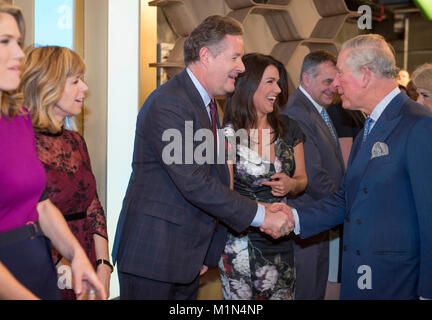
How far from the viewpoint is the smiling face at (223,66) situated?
2.33 m

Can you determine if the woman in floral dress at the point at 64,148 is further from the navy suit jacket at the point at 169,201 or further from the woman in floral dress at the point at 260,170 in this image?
the woman in floral dress at the point at 260,170

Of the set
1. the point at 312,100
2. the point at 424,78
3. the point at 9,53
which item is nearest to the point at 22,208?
the point at 9,53

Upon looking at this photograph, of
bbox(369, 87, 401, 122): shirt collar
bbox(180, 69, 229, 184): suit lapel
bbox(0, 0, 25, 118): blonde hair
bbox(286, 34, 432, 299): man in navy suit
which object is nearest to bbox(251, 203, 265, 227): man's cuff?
bbox(180, 69, 229, 184): suit lapel

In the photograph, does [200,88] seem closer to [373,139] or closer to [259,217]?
[259,217]

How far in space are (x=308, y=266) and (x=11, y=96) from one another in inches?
89.4

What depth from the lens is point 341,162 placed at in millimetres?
3428

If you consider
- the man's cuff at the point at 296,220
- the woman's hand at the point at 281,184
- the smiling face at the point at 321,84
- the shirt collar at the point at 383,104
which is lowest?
the man's cuff at the point at 296,220

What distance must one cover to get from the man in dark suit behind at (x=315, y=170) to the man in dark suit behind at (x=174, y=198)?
3.17ft

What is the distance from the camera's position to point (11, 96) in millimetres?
1537

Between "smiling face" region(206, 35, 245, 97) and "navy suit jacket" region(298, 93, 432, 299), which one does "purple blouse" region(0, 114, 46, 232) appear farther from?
"navy suit jacket" region(298, 93, 432, 299)

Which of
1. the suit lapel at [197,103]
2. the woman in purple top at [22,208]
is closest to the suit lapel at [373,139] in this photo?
the suit lapel at [197,103]

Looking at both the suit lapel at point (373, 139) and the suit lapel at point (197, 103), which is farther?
the suit lapel at point (197, 103)
